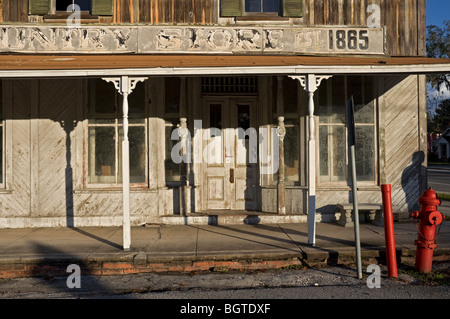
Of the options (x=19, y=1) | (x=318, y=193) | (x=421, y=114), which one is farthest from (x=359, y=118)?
(x=19, y=1)

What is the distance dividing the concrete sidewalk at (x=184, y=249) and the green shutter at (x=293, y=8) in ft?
16.0

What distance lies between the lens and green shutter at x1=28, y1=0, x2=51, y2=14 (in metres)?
9.47

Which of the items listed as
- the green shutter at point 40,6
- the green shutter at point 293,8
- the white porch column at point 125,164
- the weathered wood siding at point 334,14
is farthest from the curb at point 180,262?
the green shutter at point 40,6

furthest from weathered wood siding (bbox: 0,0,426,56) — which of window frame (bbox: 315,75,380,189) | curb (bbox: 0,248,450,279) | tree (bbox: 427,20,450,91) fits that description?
tree (bbox: 427,20,450,91)

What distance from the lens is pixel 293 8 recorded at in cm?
961

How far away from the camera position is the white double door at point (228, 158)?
9.93 meters

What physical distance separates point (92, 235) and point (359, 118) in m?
6.45

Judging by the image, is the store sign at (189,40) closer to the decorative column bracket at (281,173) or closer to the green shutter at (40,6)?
the green shutter at (40,6)

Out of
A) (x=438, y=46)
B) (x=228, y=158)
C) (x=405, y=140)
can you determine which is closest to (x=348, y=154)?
(x=405, y=140)

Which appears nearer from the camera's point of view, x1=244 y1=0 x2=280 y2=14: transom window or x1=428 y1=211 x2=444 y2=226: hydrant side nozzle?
x1=428 y1=211 x2=444 y2=226: hydrant side nozzle

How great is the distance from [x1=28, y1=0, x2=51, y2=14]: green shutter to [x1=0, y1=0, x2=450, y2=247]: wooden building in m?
0.02

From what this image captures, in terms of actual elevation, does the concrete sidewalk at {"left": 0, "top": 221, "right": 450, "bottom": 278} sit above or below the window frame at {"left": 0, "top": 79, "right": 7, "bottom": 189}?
below

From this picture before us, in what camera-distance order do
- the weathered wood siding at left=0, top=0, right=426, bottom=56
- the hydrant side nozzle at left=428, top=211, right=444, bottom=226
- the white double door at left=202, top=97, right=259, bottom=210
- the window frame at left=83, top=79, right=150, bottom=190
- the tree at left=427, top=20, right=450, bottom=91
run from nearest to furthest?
the hydrant side nozzle at left=428, top=211, right=444, bottom=226 < the window frame at left=83, top=79, right=150, bottom=190 < the weathered wood siding at left=0, top=0, right=426, bottom=56 < the white double door at left=202, top=97, right=259, bottom=210 < the tree at left=427, top=20, right=450, bottom=91

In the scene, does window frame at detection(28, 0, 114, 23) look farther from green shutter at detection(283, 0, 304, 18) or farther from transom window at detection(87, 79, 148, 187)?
green shutter at detection(283, 0, 304, 18)
